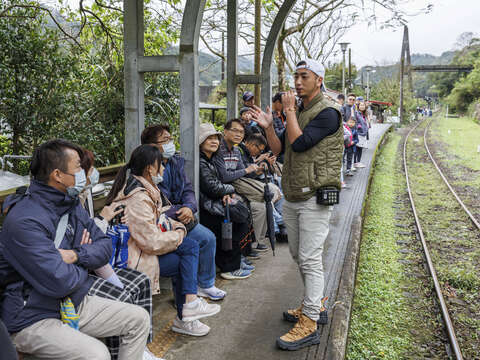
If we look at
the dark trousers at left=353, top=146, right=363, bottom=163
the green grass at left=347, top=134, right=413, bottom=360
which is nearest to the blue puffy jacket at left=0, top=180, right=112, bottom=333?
the green grass at left=347, top=134, right=413, bottom=360

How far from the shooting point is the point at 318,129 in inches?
130

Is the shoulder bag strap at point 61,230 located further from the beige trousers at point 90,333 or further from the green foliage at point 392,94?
the green foliage at point 392,94

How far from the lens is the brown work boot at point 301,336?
11.1 ft

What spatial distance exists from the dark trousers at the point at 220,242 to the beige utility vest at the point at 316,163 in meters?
1.50

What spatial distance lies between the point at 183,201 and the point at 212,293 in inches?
35.5

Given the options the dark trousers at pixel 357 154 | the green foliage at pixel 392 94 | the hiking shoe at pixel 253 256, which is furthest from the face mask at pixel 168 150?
the green foliage at pixel 392 94

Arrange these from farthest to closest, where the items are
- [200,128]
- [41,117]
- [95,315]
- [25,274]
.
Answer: [41,117], [200,128], [95,315], [25,274]

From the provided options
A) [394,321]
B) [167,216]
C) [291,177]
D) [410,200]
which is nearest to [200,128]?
[167,216]

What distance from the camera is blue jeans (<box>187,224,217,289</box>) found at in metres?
4.01

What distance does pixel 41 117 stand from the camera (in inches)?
263

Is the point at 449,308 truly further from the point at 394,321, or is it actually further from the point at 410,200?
the point at 410,200

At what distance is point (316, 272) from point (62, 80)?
5146 millimetres

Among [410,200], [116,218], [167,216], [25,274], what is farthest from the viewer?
[410,200]

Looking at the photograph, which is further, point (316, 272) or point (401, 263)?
point (401, 263)
